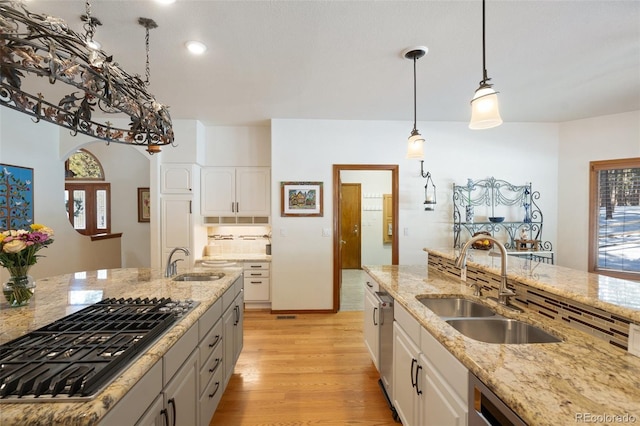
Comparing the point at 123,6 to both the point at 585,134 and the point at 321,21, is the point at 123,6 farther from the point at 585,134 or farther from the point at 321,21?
the point at 585,134

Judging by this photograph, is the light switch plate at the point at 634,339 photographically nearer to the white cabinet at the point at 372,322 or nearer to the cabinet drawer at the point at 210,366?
the white cabinet at the point at 372,322

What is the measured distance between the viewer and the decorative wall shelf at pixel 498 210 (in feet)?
13.2

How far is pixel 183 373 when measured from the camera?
1.36m

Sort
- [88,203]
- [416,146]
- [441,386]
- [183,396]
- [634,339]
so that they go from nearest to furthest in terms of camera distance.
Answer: [634,339] → [441,386] → [183,396] → [416,146] → [88,203]

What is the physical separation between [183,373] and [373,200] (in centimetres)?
566

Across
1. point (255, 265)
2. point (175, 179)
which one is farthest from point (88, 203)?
point (255, 265)

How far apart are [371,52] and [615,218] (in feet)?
13.1

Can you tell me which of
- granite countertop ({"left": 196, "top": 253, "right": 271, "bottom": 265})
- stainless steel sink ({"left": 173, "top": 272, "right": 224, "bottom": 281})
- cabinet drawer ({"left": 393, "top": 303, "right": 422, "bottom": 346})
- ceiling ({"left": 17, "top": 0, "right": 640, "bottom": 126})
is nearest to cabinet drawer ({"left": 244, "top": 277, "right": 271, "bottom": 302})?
granite countertop ({"left": 196, "top": 253, "right": 271, "bottom": 265})

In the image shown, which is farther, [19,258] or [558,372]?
[19,258]

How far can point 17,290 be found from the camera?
161cm

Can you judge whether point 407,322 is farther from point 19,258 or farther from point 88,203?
point 88,203

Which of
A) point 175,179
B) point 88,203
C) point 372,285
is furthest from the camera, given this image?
point 88,203

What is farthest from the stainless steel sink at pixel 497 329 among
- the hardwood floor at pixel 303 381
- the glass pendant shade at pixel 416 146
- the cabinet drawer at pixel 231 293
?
the cabinet drawer at pixel 231 293

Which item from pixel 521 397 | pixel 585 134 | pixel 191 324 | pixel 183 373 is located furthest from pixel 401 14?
pixel 585 134
